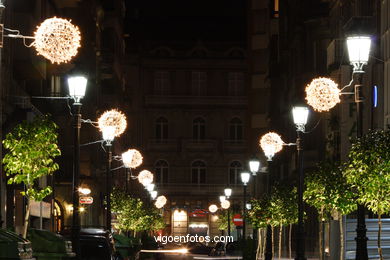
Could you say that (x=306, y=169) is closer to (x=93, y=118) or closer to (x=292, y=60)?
(x=292, y=60)

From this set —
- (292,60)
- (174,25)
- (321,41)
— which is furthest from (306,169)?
(174,25)

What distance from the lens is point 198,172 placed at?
391 ft

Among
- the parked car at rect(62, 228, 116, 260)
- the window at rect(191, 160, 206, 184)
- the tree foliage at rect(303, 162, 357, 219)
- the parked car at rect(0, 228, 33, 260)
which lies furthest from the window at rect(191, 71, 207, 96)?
the parked car at rect(0, 228, 33, 260)

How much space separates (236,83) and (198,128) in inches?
259

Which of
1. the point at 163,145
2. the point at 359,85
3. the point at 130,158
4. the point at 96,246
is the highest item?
the point at 163,145

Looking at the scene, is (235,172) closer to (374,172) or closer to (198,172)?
(198,172)

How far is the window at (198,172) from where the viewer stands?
391 ft

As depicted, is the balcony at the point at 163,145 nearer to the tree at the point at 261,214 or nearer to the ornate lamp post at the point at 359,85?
the tree at the point at 261,214

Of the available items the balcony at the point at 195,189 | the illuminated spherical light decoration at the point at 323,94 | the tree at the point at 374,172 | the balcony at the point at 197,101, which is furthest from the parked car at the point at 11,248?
the balcony at the point at 195,189

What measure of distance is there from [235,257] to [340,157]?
17.4 metres

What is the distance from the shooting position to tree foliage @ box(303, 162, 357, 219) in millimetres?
28000

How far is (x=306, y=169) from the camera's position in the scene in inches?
2377

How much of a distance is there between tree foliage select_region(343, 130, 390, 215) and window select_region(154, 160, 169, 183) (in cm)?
9549

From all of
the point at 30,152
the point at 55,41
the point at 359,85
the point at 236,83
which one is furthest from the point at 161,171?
the point at 55,41
